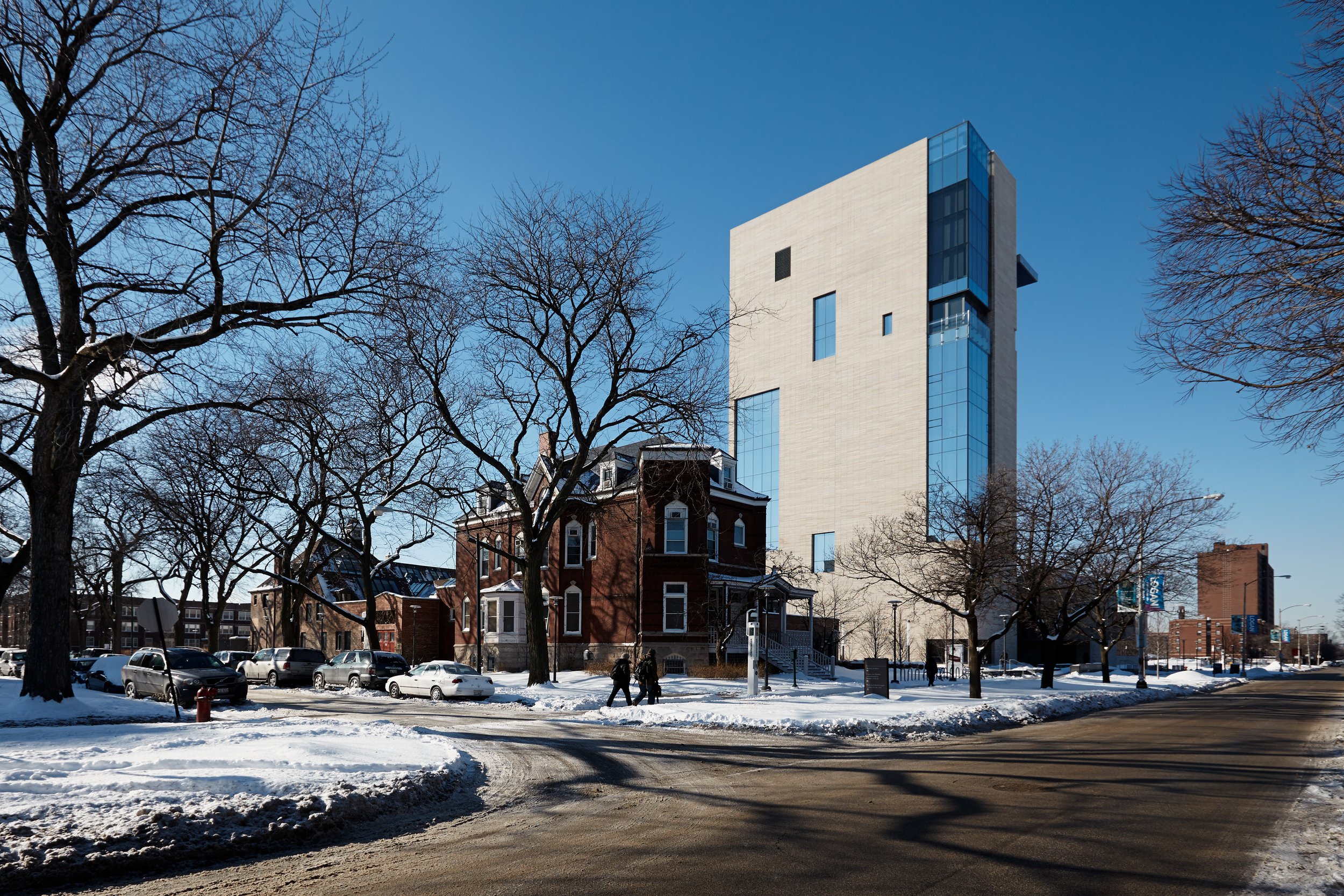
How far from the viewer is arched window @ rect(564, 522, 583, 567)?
148 ft

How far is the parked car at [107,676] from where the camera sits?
1284 inches

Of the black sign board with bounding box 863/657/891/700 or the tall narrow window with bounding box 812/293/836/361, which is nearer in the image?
the black sign board with bounding box 863/657/891/700

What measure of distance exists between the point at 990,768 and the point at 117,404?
1518 centimetres

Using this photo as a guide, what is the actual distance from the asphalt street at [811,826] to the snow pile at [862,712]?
109 inches

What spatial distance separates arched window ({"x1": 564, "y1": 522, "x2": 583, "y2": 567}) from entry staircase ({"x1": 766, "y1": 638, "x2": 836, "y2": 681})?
10.5 meters

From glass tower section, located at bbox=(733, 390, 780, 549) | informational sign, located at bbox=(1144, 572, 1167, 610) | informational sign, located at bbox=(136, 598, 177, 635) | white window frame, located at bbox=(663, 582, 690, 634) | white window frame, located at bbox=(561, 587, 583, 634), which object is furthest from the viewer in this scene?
glass tower section, located at bbox=(733, 390, 780, 549)

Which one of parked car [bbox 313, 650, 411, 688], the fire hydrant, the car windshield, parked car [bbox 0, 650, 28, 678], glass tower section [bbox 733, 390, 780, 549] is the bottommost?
parked car [bbox 0, 650, 28, 678]

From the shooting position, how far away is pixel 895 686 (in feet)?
A: 119

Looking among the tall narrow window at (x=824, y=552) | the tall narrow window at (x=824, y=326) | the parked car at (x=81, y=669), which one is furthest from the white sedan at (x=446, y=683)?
the tall narrow window at (x=824, y=326)

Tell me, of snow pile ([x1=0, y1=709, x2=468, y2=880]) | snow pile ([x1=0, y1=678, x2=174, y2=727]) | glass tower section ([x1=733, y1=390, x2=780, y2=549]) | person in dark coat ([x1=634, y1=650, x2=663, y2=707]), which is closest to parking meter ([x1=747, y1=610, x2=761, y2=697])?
person in dark coat ([x1=634, y1=650, x2=663, y2=707])

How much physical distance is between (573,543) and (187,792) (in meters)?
36.4

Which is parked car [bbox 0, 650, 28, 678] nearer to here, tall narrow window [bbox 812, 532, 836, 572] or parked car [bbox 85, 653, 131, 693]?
→ parked car [bbox 85, 653, 131, 693]

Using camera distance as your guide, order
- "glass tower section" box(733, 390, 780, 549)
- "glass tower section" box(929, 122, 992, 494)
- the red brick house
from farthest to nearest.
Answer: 1. "glass tower section" box(733, 390, 780, 549)
2. "glass tower section" box(929, 122, 992, 494)
3. the red brick house

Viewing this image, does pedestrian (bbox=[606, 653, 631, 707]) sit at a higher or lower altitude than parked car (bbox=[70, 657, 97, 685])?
higher
